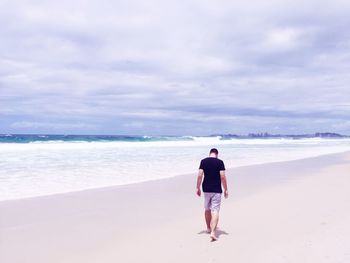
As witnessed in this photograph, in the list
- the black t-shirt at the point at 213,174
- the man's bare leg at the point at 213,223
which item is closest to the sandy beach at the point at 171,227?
the man's bare leg at the point at 213,223

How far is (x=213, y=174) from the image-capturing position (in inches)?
310

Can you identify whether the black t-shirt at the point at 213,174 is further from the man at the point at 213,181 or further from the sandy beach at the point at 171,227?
the sandy beach at the point at 171,227

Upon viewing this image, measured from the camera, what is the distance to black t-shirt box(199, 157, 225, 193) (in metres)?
7.84

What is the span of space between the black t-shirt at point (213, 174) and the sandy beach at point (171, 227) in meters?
0.93

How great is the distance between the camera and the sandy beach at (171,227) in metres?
6.75

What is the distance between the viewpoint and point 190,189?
1441 centimetres

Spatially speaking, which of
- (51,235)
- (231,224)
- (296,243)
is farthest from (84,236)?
(296,243)

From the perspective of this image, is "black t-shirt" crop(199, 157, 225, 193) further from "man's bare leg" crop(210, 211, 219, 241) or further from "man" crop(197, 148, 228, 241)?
"man's bare leg" crop(210, 211, 219, 241)

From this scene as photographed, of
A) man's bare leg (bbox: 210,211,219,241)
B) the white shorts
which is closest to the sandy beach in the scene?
man's bare leg (bbox: 210,211,219,241)

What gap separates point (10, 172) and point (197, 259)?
14.2 meters

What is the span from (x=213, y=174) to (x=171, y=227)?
5.44 feet

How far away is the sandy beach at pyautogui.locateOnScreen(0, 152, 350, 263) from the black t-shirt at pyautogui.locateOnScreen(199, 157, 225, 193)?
36.5 inches

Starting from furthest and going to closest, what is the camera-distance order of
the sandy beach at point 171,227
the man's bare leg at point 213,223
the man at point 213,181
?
the man at point 213,181, the man's bare leg at point 213,223, the sandy beach at point 171,227

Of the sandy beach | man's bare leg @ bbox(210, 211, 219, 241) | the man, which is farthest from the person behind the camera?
the man
